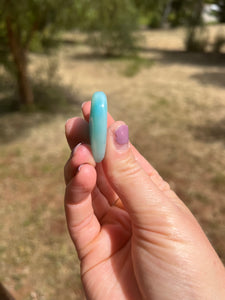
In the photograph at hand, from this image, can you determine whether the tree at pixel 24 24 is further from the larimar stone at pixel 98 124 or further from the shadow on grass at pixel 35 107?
the larimar stone at pixel 98 124

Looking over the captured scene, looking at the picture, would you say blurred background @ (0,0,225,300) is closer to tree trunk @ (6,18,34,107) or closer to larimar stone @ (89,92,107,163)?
tree trunk @ (6,18,34,107)

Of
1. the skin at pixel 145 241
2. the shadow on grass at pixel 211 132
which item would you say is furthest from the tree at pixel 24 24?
the skin at pixel 145 241

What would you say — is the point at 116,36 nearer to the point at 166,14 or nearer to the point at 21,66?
the point at 21,66

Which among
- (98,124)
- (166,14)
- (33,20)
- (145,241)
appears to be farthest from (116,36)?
(166,14)

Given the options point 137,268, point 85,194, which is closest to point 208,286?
point 137,268

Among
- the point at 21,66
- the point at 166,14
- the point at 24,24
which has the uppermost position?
the point at 24,24

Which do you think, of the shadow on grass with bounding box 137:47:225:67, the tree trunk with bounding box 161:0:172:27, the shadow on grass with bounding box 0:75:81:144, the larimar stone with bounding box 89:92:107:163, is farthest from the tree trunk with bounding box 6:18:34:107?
the tree trunk with bounding box 161:0:172:27
